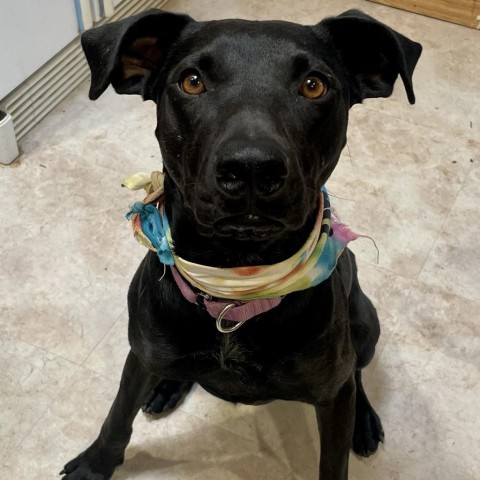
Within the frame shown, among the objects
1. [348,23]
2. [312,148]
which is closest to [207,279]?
[312,148]

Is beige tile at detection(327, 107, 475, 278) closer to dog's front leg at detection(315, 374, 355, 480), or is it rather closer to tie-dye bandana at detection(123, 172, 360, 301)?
dog's front leg at detection(315, 374, 355, 480)

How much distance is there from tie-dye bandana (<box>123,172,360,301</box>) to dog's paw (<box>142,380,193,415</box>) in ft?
2.09

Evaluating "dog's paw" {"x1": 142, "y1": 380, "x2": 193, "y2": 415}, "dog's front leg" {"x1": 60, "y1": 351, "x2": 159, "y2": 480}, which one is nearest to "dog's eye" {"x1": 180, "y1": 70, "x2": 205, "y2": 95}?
"dog's front leg" {"x1": 60, "y1": 351, "x2": 159, "y2": 480}

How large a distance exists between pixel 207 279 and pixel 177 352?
0.19 metres

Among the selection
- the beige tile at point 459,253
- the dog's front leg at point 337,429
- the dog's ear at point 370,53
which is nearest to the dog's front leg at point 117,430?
the dog's front leg at point 337,429

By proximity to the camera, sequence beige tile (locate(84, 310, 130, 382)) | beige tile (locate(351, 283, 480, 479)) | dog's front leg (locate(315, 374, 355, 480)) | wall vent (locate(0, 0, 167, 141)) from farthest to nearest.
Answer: wall vent (locate(0, 0, 167, 141)) < beige tile (locate(84, 310, 130, 382)) < beige tile (locate(351, 283, 480, 479)) < dog's front leg (locate(315, 374, 355, 480))

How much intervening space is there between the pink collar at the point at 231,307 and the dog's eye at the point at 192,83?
392 millimetres

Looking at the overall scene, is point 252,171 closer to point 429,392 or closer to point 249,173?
point 249,173

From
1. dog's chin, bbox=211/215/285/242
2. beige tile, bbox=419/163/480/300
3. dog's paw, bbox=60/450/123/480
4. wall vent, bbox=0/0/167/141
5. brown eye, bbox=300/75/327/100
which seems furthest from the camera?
wall vent, bbox=0/0/167/141

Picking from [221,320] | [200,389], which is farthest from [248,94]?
[200,389]

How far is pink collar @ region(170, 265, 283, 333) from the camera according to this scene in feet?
4.56

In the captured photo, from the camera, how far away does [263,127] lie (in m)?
1.12

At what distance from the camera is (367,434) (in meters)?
1.91

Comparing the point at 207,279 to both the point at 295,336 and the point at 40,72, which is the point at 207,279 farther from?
the point at 40,72
